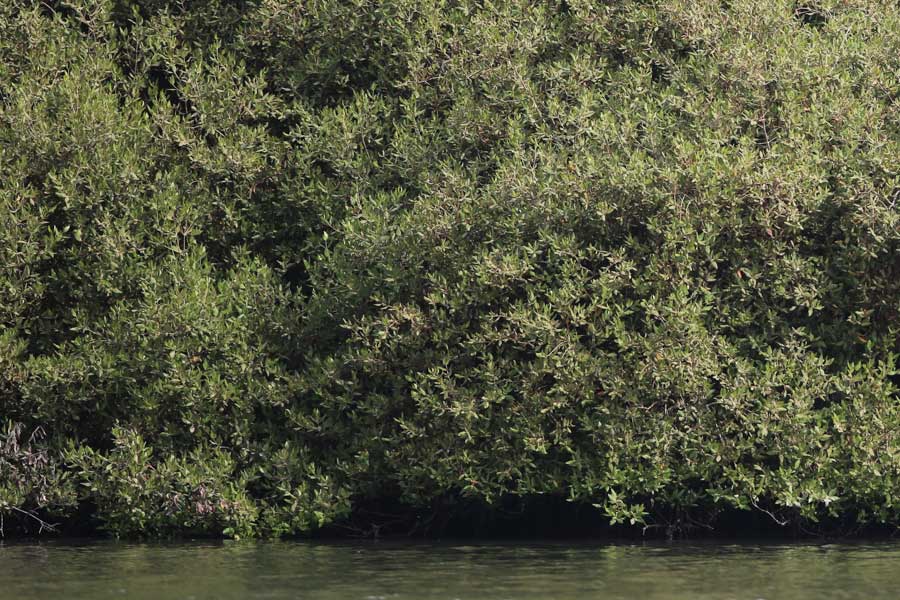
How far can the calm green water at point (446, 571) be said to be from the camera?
40.1ft

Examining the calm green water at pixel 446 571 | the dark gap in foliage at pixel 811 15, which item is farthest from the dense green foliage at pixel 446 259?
the calm green water at pixel 446 571

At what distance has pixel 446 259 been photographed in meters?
17.4

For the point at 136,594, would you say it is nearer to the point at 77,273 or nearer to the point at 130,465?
A: the point at 130,465

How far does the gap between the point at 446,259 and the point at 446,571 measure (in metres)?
4.56

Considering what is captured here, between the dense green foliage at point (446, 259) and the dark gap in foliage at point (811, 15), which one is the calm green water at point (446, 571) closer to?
the dense green foliage at point (446, 259)

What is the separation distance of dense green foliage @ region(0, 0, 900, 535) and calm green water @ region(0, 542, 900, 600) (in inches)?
36.6

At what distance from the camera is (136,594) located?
1220 cm

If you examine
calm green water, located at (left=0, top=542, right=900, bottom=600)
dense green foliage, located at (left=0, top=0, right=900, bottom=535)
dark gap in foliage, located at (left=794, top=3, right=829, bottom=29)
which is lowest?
calm green water, located at (left=0, top=542, right=900, bottom=600)

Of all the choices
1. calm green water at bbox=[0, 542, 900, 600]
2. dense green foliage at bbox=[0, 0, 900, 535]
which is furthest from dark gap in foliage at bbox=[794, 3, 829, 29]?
calm green water at bbox=[0, 542, 900, 600]

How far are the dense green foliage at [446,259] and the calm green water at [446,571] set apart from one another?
930mm

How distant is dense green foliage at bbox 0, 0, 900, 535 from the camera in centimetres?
1661

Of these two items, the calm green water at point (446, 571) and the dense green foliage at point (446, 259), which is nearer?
the calm green water at point (446, 571)

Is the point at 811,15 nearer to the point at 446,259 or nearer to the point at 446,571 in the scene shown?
the point at 446,259

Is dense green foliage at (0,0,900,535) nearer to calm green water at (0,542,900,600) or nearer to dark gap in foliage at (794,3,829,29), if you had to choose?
dark gap in foliage at (794,3,829,29)
